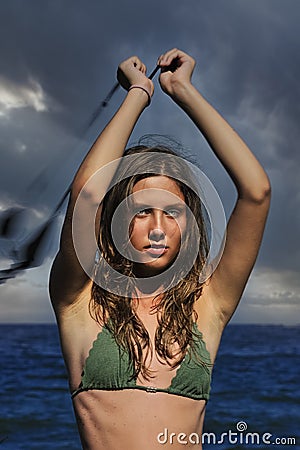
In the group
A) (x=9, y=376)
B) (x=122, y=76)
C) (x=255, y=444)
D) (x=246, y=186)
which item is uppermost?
A: (x=122, y=76)

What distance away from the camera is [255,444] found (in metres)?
10.8

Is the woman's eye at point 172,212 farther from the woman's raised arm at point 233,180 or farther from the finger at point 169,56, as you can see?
the finger at point 169,56

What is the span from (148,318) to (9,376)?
18.1 metres

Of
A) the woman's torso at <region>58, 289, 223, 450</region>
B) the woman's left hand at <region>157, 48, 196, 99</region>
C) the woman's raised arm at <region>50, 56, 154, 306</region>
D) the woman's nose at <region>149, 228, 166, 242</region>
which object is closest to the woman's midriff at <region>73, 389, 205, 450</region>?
the woman's torso at <region>58, 289, 223, 450</region>

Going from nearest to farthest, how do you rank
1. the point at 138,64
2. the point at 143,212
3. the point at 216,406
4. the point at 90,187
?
the point at 90,187 < the point at 143,212 < the point at 138,64 < the point at 216,406

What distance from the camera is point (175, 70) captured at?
2.22 m

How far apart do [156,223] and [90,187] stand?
0.21 metres

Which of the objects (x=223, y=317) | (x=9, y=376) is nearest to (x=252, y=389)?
(x=9, y=376)

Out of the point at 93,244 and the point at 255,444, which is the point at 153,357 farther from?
the point at 255,444

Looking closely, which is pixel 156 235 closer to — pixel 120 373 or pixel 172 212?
pixel 172 212

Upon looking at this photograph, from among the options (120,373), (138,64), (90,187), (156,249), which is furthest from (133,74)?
(120,373)

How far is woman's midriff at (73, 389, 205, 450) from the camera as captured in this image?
6.88ft

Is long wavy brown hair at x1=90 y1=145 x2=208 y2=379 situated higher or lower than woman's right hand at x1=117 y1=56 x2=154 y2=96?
lower

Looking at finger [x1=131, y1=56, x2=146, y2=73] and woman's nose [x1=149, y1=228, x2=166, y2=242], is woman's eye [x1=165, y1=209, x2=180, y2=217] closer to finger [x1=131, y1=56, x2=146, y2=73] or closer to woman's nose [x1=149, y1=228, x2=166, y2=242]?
woman's nose [x1=149, y1=228, x2=166, y2=242]
